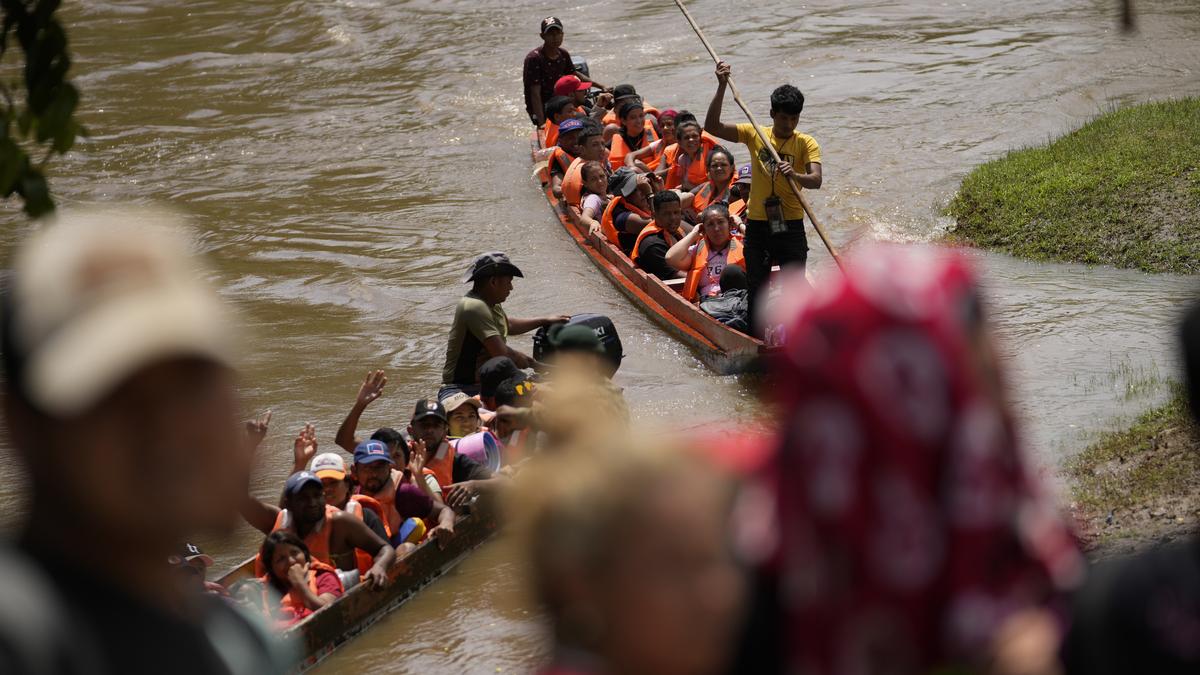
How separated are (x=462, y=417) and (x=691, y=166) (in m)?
6.45

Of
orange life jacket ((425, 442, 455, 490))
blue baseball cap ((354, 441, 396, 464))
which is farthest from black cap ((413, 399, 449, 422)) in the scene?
blue baseball cap ((354, 441, 396, 464))

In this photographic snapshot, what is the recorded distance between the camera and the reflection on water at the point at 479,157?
1040cm

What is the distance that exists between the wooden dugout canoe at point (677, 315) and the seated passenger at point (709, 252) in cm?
23

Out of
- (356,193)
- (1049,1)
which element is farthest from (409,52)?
(1049,1)

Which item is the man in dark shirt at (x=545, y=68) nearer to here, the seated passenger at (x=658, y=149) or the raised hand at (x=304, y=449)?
the seated passenger at (x=658, y=149)

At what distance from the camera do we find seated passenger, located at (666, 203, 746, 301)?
11445mm

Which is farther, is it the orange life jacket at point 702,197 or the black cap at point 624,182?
the orange life jacket at point 702,197

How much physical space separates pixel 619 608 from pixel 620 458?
0.57 feet

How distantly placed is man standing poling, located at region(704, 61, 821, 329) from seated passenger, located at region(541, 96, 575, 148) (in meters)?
6.32

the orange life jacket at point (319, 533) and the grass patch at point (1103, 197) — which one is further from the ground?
the orange life jacket at point (319, 533)

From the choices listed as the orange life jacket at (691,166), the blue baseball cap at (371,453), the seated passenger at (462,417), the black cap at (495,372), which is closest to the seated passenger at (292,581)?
the blue baseball cap at (371,453)

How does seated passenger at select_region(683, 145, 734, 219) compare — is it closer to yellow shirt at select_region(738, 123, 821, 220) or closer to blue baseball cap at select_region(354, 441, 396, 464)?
yellow shirt at select_region(738, 123, 821, 220)

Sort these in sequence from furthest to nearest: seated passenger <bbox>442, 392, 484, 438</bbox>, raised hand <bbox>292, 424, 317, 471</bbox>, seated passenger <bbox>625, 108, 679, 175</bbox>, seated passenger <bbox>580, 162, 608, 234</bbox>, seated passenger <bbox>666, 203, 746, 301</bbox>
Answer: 1. seated passenger <bbox>625, 108, 679, 175</bbox>
2. seated passenger <bbox>580, 162, 608, 234</bbox>
3. seated passenger <bbox>666, 203, 746, 301</bbox>
4. seated passenger <bbox>442, 392, 484, 438</bbox>
5. raised hand <bbox>292, 424, 317, 471</bbox>

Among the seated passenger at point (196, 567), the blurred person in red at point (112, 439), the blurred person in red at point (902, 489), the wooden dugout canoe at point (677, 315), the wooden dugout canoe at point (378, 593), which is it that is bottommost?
the wooden dugout canoe at point (677, 315)
